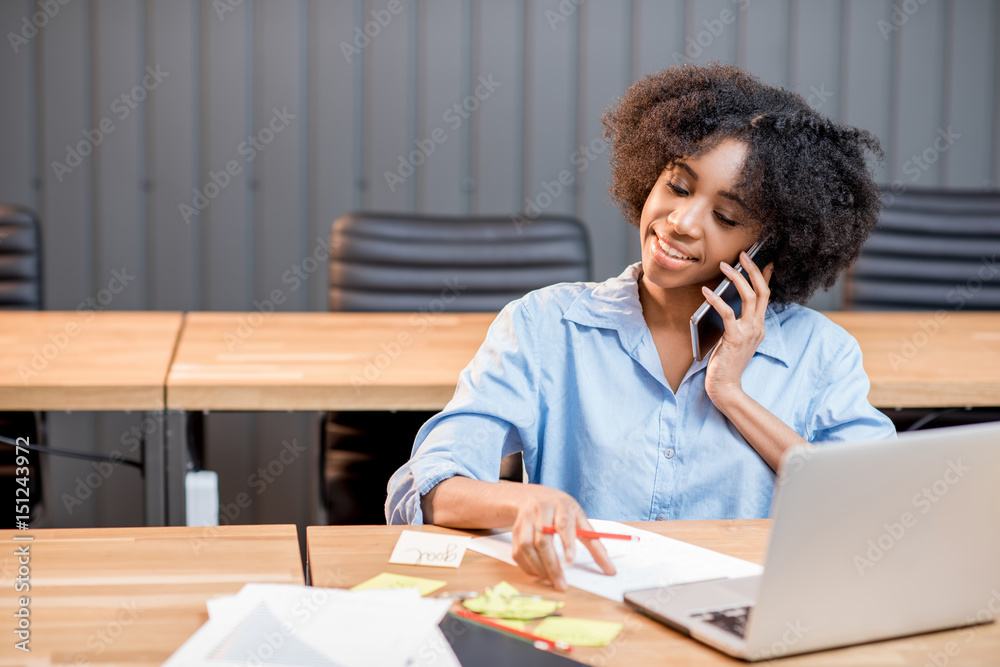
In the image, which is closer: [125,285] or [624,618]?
[624,618]

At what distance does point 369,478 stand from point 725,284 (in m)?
1.06

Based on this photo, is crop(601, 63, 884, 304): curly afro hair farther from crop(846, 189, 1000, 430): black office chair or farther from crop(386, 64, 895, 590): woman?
crop(846, 189, 1000, 430): black office chair

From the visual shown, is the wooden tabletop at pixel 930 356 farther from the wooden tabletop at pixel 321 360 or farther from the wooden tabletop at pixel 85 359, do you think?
the wooden tabletop at pixel 85 359

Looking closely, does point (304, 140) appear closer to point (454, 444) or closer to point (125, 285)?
point (125, 285)

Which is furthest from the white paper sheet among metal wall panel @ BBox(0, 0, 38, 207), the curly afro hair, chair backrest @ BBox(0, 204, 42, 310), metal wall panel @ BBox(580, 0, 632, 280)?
metal wall panel @ BBox(0, 0, 38, 207)

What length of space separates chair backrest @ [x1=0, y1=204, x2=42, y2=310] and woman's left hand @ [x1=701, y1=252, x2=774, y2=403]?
171 cm

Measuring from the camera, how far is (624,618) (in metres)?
0.95

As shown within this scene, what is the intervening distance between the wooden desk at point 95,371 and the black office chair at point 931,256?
1.78 m

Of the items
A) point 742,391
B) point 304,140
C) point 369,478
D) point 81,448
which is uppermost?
point 304,140

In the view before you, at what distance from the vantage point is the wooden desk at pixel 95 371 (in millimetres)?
1663

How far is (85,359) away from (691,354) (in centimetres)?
110

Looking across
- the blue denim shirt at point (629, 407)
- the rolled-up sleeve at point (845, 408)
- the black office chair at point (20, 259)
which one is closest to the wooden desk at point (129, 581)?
the blue denim shirt at point (629, 407)

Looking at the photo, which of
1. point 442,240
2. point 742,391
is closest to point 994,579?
point 742,391

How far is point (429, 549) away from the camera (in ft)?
3.63
